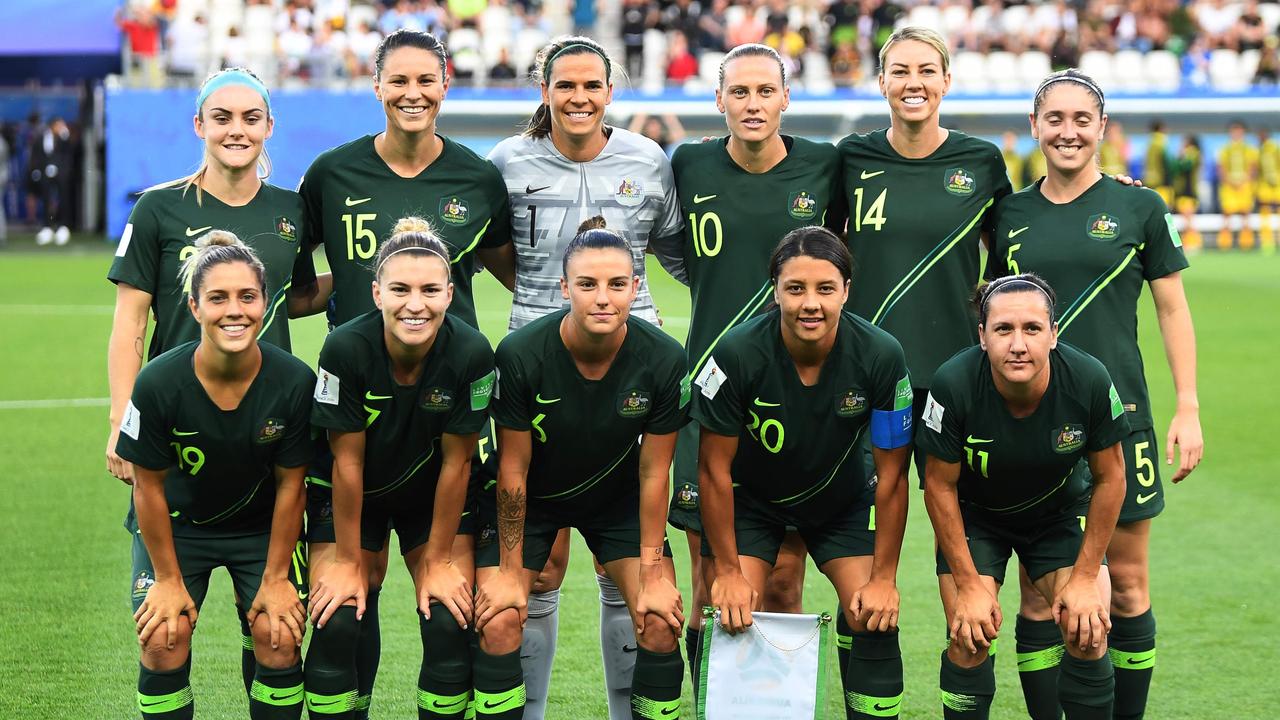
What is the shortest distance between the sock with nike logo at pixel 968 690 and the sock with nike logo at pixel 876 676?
0.15 m

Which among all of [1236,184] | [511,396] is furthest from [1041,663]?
[1236,184]

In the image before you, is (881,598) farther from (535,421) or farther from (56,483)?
(56,483)

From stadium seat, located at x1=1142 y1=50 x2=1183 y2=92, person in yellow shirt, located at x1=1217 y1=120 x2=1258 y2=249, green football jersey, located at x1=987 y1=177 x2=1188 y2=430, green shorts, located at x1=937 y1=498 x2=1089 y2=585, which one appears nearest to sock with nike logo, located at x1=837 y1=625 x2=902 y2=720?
green shorts, located at x1=937 y1=498 x2=1089 y2=585

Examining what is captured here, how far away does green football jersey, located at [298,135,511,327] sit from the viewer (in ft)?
15.9

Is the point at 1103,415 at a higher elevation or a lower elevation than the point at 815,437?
higher

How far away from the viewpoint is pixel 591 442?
4.53m

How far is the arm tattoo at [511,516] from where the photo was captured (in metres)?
4.46

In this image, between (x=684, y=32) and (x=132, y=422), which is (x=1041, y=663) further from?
(x=684, y=32)

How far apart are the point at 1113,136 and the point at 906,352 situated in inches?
774

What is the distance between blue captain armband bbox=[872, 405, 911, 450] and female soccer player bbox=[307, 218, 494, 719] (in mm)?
1199

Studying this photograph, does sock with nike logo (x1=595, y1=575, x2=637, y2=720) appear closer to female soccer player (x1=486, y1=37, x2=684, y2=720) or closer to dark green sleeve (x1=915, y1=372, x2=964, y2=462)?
female soccer player (x1=486, y1=37, x2=684, y2=720)

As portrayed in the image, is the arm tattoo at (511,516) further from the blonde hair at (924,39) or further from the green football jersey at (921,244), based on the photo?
the blonde hair at (924,39)

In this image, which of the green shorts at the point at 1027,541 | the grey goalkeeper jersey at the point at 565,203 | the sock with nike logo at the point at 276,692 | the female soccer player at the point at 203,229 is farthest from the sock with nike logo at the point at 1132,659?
the female soccer player at the point at 203,229

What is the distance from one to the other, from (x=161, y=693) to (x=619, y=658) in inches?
57.6
